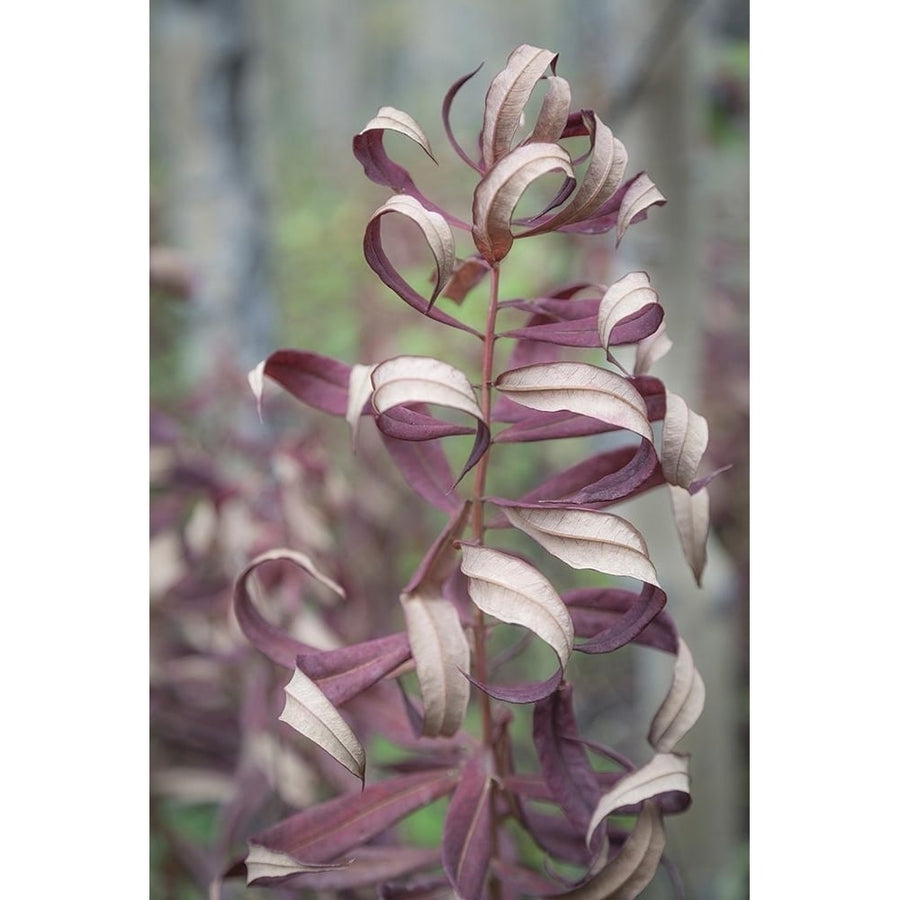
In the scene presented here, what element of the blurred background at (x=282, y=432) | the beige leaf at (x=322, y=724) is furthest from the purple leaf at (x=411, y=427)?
the blurred background at (x=282, y=432)

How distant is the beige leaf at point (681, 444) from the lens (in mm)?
385

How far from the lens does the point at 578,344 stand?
408mm

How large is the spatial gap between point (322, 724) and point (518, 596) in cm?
9

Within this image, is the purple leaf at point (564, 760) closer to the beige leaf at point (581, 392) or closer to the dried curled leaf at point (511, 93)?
the beige leaf at point (581, 392)

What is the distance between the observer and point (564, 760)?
43 cm

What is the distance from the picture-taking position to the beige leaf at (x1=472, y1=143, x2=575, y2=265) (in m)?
0.36

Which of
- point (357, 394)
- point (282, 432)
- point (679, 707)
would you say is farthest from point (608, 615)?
point (282, 432)

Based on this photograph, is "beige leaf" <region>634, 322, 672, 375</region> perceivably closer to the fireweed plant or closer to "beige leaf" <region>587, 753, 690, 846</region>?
the fireweed plant

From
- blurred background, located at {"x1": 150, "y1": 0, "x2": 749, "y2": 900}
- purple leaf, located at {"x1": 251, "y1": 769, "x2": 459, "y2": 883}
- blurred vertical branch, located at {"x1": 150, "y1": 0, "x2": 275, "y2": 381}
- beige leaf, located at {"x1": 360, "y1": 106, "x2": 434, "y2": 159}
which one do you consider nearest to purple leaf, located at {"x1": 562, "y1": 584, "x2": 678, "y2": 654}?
purple leaf, located at {"x1": 251, "y1": 769, "x2": 459, "y2": 883}

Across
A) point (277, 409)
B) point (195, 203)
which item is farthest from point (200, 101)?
point (277, 409)

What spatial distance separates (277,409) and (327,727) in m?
0.70

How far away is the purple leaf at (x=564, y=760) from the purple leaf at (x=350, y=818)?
7 cm

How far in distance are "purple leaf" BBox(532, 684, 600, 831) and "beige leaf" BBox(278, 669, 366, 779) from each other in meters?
0.09
